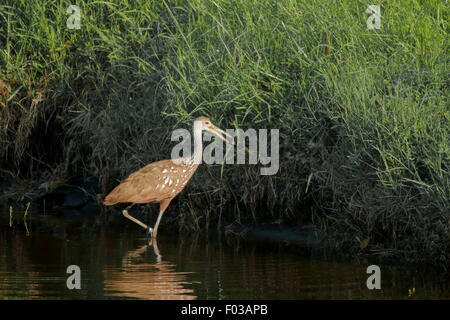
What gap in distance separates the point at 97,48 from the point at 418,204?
15.3 ft

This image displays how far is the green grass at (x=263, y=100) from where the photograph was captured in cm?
888

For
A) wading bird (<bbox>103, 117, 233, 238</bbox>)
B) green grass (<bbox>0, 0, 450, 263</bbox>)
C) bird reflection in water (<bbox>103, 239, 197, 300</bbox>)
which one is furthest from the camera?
wading bird (<bbox>103, 117, 233, 238</bbox>)

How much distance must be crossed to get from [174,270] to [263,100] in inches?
80.3

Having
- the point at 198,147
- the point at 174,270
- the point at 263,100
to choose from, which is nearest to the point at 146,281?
the point at 174,270

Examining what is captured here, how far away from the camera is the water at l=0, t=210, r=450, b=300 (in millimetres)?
7855

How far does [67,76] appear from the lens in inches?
458

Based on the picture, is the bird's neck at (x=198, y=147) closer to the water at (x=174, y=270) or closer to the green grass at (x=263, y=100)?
the green grass at (x=263, y=100)

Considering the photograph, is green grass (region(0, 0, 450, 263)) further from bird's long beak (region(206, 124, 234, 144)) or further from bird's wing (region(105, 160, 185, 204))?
bird's wing (region(105, 160, 185, 204))

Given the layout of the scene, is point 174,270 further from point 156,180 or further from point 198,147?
point 198,147

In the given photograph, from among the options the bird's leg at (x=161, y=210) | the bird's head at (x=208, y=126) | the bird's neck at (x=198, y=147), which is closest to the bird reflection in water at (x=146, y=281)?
the bird's leg at (x=161, y=210)

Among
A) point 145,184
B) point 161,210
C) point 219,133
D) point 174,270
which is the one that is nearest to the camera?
point 174,270

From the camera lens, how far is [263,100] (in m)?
9.71

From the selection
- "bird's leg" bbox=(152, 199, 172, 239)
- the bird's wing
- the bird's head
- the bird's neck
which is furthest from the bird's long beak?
"bird's leg" bbox=(152, 199, 172, 239)
